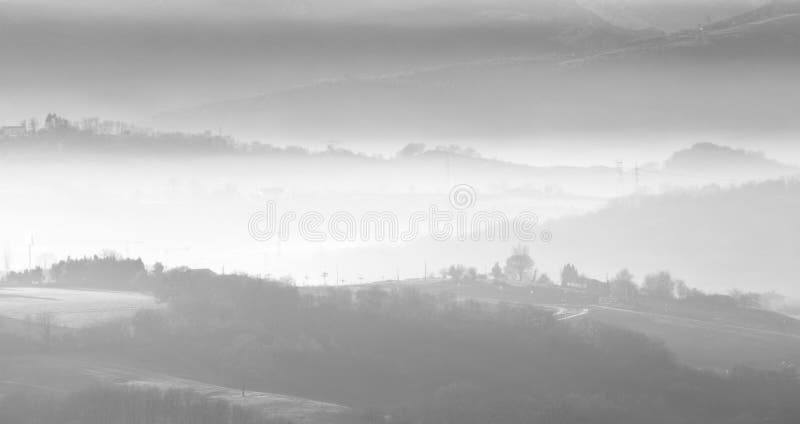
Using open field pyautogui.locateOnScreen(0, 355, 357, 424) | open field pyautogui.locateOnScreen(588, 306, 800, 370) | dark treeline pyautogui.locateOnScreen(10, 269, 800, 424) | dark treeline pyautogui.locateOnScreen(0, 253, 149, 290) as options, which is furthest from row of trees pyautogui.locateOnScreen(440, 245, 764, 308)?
open field pyautogui.locateOnScreen(0, 355, 357, 424)

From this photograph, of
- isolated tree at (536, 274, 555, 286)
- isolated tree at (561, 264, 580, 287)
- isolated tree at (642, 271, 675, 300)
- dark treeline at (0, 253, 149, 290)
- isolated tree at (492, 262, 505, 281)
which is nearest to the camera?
dark treeline at (0, 253, 149, 290)

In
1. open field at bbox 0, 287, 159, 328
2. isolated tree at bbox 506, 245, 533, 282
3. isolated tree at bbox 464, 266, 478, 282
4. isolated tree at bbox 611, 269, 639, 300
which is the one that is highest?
isolated tree at bbox 506, 245, 533, 282

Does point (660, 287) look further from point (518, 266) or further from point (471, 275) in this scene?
point (471, 275)

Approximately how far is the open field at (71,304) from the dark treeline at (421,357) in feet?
5.00

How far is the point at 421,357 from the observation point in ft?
284

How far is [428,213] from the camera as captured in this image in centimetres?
14138

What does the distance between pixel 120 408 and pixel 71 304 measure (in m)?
22.0

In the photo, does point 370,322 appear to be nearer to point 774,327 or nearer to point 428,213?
point 774,327

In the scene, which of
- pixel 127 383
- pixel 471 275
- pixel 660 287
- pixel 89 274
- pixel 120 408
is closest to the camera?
pixel 120 408

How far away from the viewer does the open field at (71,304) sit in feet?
264

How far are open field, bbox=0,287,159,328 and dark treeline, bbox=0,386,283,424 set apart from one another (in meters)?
14.2

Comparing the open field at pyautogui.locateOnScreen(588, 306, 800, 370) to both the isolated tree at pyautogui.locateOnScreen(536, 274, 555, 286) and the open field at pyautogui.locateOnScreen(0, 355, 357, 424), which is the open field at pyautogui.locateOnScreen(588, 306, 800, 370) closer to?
the isolated tree at pyautogui.locateOnScreen(536, 274, 555, 286)

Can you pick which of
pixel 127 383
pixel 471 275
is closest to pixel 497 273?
pixel 471 275

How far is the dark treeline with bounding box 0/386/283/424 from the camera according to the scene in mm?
62156
